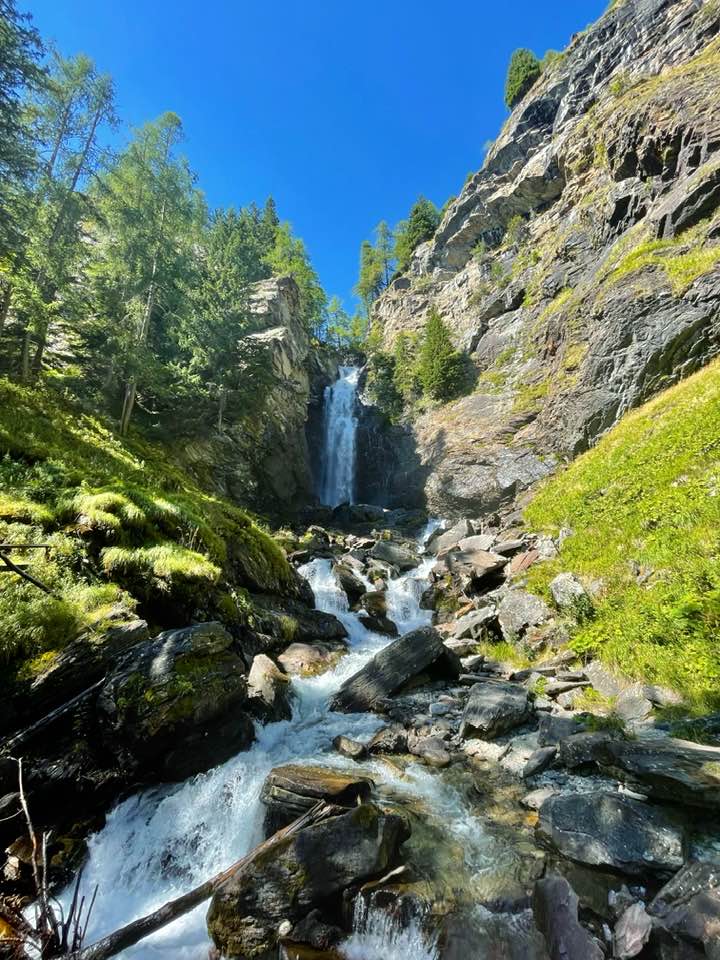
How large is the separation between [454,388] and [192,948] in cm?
3249

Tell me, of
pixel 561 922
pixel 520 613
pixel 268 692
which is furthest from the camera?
pixel 520 613

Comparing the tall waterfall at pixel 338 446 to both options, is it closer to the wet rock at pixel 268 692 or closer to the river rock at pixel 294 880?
the wet rock at pixel 268 692

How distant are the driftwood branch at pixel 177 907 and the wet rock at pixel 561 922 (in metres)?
Result: 2.33

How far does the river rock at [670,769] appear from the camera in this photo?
4.26 m

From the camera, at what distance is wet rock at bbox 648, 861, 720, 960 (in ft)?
10.5

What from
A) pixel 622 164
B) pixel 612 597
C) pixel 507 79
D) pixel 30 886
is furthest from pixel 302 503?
pixel 507 79

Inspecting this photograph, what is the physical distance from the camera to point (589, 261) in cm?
2836

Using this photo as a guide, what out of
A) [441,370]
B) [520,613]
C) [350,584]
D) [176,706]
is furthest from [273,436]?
[176,706]

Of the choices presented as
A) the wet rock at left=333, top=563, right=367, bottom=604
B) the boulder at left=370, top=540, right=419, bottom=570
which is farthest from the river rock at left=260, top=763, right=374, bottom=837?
the boulder at left=370, top=540, right=419, bottom=570

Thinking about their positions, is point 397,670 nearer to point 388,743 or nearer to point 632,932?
point 388,743

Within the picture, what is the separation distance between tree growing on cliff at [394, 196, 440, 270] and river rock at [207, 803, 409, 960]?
6726 cm

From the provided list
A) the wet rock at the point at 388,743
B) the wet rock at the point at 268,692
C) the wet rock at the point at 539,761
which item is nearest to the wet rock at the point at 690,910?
the wet rock at the point at 539,761

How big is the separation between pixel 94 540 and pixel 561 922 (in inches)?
362

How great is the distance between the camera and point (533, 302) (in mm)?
31875
